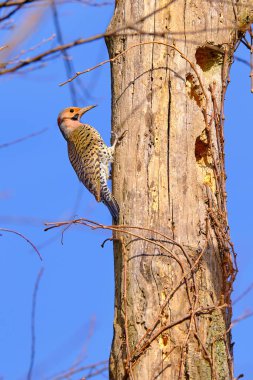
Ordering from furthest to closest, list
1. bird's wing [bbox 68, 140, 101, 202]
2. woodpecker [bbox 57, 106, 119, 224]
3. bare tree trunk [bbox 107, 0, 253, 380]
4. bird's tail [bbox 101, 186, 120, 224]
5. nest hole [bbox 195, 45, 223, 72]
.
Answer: bird's wing [bbox 68, 140, 101, 202]
woodpecker [bbox 57, 106, 119, 224]
nest hole [bbox 195, 45, 223, 72]
bird's tail [bbox 101, 186, 120, 224]
bare tree trunk [bbox 107, 0, 253, 380]

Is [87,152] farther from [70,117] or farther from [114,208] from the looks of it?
[114,208]

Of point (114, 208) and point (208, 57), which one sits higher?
point (208, 57)

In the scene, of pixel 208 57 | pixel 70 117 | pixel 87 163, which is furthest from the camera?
pixel 70 117

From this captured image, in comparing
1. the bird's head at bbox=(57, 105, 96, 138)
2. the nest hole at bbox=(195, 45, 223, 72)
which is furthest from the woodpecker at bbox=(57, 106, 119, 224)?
the nest hole at bbox=(195, 45, 223, 72)

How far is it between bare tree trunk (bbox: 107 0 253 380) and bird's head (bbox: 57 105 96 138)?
1.29 metres

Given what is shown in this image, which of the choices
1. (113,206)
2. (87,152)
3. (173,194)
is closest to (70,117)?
(87,152)

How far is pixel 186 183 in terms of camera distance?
4.34 m

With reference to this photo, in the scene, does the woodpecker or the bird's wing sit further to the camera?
the bird's wing

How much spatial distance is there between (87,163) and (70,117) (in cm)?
69

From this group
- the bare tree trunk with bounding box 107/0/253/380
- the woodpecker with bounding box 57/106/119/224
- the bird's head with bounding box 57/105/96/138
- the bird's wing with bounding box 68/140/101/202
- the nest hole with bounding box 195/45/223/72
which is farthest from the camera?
the bird's head with bounding box 57/105/96/138

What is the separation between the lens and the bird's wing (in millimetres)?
5363

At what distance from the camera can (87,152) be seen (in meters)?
5.68

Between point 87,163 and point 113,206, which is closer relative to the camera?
point 113,206

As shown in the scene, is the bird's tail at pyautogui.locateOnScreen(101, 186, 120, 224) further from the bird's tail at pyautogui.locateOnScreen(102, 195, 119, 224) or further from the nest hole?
the nest hole
